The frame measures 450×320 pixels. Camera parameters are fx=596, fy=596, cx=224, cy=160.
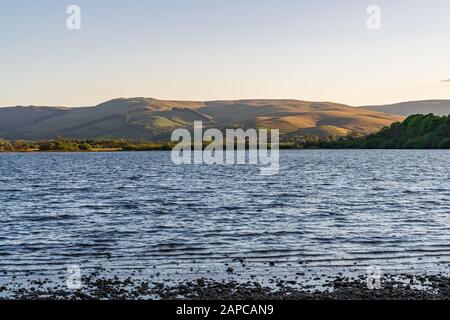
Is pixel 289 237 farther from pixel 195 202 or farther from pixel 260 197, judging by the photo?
pixel 260 197

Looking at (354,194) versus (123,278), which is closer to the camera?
(123,278)

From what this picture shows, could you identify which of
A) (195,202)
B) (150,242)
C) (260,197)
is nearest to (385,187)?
(260,197)

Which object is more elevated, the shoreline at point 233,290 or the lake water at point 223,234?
the shoreline at point 233,290

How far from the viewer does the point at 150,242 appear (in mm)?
33594

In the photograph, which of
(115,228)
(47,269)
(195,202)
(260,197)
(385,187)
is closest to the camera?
(47,269)

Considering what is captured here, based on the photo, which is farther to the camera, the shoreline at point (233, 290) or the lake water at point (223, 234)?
the lake water at point (223, 234)

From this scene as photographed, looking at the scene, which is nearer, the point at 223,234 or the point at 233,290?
the point at 233,290

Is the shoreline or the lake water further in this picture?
the lake water

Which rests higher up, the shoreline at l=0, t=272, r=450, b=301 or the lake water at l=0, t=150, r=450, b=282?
the shoreline at l=0, t=272, r=450, b=301

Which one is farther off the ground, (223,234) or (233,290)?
(233,290)
